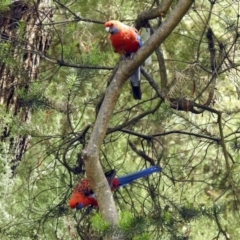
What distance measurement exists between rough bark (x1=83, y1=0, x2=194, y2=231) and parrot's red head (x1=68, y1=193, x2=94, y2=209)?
444 mm

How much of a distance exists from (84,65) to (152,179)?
0.69m

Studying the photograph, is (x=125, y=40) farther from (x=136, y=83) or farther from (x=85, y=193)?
(x=85, y=193)

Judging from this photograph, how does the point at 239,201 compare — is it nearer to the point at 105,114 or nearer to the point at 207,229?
the point at 105,114

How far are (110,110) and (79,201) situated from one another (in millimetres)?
575

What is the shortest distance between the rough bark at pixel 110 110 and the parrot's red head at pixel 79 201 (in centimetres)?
44

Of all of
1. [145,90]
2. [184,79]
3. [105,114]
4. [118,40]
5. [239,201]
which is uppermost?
[145,90]

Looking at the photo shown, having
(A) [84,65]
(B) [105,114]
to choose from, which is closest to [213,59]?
(A) [84,65]

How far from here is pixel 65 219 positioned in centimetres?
288

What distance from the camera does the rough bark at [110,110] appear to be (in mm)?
1754

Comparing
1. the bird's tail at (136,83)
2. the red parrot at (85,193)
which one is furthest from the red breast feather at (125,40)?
the red parrot at (85,193)

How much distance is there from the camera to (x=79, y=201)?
2.27 meters

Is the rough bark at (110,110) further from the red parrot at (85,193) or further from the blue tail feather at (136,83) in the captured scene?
the blue tail feather at (136,83)

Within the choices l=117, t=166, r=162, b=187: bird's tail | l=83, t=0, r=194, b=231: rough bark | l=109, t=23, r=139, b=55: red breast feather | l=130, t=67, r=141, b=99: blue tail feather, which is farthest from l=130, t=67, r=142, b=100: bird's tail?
l=83, t=0, r=194, b=231: rough bark

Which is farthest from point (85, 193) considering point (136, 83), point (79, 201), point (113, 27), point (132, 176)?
point (113, 27)
